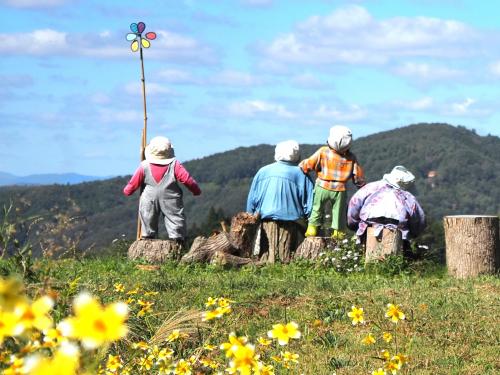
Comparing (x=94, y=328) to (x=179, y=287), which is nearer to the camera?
(x=94, y=328)

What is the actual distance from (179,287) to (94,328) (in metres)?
8.32

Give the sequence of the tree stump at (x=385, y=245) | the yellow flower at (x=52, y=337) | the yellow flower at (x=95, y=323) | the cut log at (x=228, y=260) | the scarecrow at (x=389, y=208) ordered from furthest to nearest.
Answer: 1. the cut log at (x=228, y=260)
2. the scarecrow at (x=389, y=208)
3. the tree stump at (x=385, y=245)
4. the yellow flower at (x=52, y=337)
5. the yellow flower at (x=95, y=323)

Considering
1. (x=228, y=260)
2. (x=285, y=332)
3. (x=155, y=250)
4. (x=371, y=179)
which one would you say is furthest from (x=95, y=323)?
(x=371, y=179)

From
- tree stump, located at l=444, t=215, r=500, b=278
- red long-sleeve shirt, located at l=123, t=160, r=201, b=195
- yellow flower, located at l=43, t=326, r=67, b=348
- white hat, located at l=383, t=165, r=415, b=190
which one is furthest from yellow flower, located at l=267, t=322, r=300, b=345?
red long-sleeve shirt, located at l=123, t=160, r=201, b=195

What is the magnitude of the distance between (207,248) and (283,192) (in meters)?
1.46

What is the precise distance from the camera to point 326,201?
1421 centimetres

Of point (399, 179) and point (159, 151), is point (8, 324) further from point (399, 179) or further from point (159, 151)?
point (159, 151)

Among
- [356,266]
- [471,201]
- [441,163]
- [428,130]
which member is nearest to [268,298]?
[356,266]

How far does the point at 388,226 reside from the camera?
13.0 metres

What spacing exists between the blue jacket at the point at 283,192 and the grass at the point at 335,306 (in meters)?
1.25

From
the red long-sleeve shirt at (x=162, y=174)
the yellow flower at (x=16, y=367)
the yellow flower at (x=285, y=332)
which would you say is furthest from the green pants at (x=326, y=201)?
the yellow flower at (x=16, y=367)

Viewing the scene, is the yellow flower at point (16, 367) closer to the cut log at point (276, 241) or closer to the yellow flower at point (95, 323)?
the yellow flower at point (95, 323)

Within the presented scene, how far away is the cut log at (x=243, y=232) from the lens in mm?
13719

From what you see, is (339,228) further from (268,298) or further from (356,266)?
(268,298)
